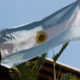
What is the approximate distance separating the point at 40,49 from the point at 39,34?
1.34 feet

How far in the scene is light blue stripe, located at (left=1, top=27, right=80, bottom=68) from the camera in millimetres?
7262

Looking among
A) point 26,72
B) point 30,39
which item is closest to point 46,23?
point 30,39

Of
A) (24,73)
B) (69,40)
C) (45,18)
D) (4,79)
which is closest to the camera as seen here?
(69,40)

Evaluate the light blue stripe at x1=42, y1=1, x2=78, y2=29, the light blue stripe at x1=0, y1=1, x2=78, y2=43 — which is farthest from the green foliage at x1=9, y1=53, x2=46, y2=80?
the light blue stripe at x1=42, y1=1, x2=78, y2=29

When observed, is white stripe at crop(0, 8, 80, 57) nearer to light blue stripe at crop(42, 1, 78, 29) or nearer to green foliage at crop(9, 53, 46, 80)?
light blue stripe at crop(42, 1, 78, 29)

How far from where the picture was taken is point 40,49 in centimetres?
737

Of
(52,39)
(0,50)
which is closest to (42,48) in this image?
(52,39)

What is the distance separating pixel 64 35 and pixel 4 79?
6.61 m

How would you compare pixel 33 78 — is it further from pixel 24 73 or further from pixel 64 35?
pixel 64 35

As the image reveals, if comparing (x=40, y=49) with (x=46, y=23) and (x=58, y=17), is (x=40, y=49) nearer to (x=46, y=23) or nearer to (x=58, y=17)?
(x=46, y=23)

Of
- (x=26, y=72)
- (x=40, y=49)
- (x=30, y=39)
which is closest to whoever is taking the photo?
(x=40, y=49)

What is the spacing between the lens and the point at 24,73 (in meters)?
10.3

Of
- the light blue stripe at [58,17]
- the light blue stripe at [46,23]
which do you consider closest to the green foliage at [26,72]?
the light blue stripe at [46,23]

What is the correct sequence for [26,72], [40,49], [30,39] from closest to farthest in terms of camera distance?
[40,49]
[30,39]
[26,72]
